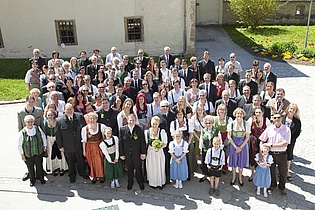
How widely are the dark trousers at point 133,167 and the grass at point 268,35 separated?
1446 centimetres

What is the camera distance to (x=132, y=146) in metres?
6.88

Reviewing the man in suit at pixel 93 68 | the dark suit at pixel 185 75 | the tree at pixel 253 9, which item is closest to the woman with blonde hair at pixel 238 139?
the dark suit at pixel 185 75

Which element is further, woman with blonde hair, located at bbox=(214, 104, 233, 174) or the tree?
the tree

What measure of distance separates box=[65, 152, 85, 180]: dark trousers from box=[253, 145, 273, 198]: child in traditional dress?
3780 millimetres

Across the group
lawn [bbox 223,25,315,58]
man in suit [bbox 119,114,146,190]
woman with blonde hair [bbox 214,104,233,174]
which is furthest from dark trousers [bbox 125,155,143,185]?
lawn [bbox 223,25,315,58]

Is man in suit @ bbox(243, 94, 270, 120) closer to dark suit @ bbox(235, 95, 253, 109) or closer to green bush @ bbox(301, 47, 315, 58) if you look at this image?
dark suit @ bbox(235, 95, 253, 109)

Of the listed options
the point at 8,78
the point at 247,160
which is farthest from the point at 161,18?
the point at 247,160

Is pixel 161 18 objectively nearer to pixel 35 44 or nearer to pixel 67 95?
pixel 35 44

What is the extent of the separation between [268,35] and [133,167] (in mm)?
18176

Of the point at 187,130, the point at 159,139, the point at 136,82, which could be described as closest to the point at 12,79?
the point at 136,82

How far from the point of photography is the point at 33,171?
7.42 metres

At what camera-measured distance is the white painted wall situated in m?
16.9

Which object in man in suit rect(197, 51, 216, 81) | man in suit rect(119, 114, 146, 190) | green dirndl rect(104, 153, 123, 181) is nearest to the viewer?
man in suit rect(119, 114, 146, 190)

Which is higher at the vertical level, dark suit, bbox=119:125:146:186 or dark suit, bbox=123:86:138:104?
dark suit, bbox=123:86:138:104
